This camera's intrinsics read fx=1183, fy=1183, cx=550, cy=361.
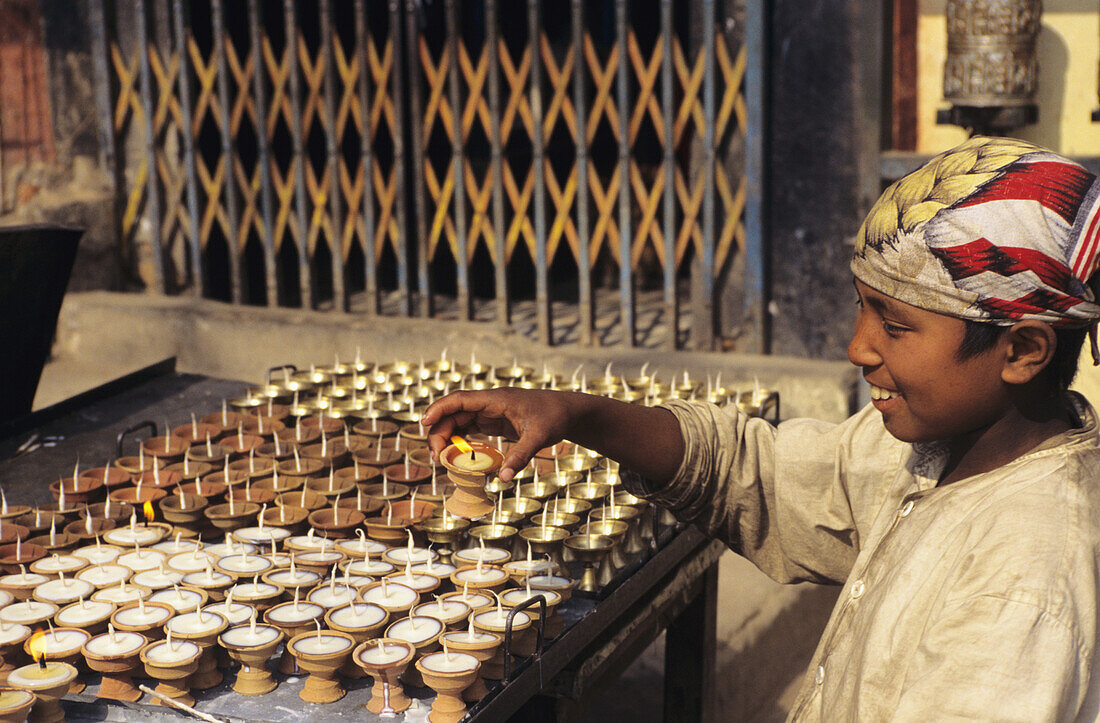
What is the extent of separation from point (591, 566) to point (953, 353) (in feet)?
3.89

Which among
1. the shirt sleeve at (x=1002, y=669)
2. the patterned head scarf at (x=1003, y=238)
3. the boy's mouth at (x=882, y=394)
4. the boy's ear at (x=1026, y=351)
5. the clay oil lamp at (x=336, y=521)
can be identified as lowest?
the clay oil lamp at (x=336, y=521)

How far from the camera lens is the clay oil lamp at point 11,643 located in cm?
213

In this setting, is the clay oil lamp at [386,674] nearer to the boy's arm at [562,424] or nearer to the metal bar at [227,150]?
the boy's arm at [562,424]

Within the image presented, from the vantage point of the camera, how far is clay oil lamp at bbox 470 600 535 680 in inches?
83.0

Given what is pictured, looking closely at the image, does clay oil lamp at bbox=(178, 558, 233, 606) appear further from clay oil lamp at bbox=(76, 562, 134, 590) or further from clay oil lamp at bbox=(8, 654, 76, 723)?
A: clay oil lamp at bbox=(8, 654, 76, 723)

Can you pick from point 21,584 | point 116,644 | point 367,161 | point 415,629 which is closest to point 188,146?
point 367,161

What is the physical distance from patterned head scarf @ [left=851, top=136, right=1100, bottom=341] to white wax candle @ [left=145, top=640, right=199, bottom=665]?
4.42ft

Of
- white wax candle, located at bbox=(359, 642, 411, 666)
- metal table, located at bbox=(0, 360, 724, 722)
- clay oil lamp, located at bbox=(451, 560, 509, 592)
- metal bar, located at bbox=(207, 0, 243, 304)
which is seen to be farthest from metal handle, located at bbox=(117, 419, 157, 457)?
metal bar, located at bbox=(207, 0, 243, 304)

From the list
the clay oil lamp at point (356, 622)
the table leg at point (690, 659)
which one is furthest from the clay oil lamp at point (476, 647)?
the table leg at point (690, 659)

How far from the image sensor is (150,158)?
7.11 metres

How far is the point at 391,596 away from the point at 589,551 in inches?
17.1

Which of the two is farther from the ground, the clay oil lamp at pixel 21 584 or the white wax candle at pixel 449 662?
the clay oil lamp at pixel 21 584

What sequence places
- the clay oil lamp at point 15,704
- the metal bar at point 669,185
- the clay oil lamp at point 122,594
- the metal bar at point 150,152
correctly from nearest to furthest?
the clay oil lamp at point 15,704, the clay oil lamp at point 122,594, the metal bar at point 669,185, the metal bar at point 150,152

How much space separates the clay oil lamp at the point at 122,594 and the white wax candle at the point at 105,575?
1cm
